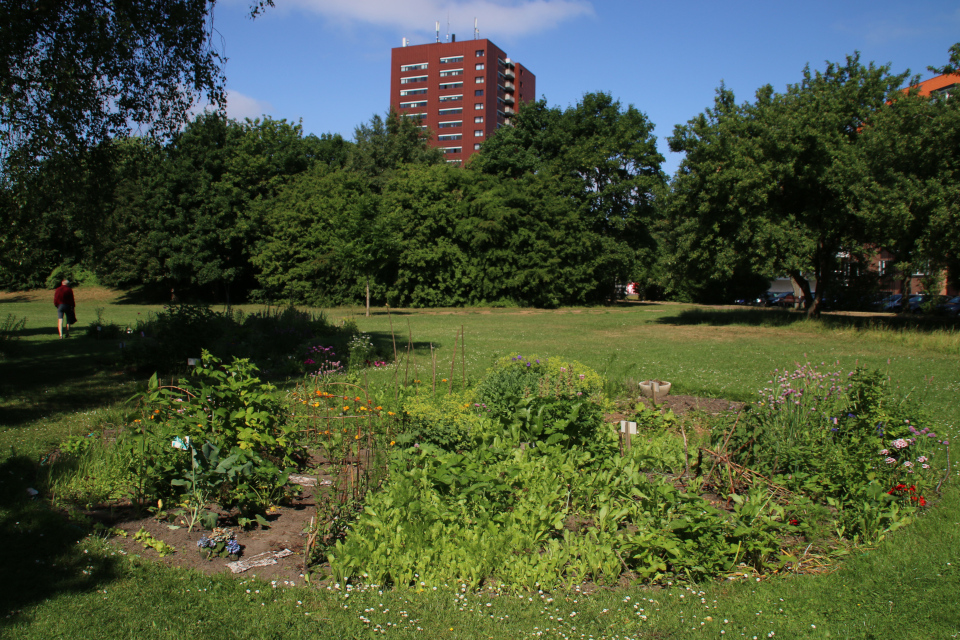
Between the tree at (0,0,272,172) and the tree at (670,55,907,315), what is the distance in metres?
20.6

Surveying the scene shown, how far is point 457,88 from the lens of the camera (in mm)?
108812

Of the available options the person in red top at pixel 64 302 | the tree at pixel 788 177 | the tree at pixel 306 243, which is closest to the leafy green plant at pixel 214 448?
the person in red top at pixel 64 302

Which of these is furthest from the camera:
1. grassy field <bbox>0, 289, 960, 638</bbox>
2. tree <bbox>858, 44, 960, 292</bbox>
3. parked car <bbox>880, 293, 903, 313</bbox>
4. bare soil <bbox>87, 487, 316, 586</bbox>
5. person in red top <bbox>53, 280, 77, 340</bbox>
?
parked car <bbox>880, 293, 903, 313</bbox>

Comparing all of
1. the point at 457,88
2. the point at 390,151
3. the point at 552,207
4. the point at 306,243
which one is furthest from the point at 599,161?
the point at 457,88

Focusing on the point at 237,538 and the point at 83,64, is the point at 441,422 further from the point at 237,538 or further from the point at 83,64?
the point at 83,64

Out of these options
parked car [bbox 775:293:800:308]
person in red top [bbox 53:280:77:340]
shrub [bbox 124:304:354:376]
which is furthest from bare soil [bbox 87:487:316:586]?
parked car [bbox 775:293:800:308]

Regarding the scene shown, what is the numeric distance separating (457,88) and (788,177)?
306 ft

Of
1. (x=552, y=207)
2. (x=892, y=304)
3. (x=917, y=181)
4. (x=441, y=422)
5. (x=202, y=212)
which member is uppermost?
(x=552, y=207)

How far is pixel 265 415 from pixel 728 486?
3741mm

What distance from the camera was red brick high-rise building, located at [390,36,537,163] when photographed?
107938 mm

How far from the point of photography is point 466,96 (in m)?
108

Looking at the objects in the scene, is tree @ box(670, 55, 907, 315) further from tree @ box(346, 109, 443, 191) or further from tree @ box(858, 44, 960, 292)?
tree @ box(346, 109, 443, 191)

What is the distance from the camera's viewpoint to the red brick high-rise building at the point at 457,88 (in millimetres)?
107938

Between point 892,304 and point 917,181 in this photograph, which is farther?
point 892,304
